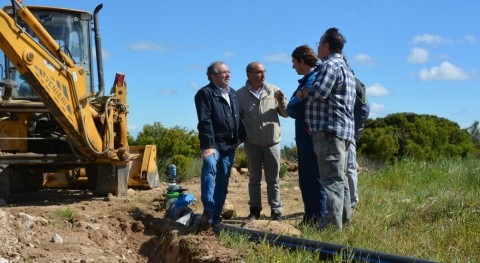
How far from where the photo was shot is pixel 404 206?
8781mm

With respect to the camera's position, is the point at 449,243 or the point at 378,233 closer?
the point at 449,243

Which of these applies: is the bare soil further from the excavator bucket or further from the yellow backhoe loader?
the excavator bucket

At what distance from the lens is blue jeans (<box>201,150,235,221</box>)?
768cm

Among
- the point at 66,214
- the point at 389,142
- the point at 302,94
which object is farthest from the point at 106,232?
the point at 389,142

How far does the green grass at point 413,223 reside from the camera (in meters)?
6.14

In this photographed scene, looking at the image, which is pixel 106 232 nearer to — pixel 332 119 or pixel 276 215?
pixel 276 215

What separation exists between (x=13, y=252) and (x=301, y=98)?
3242 mm

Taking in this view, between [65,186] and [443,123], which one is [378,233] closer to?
[65,186]

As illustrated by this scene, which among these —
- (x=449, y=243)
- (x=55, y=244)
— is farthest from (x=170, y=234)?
(x=449, y=243)

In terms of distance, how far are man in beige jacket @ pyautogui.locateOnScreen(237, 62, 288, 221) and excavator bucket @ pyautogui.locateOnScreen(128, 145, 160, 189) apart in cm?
377

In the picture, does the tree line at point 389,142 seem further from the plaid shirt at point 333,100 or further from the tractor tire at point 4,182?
the plaid shirt at point 333,100

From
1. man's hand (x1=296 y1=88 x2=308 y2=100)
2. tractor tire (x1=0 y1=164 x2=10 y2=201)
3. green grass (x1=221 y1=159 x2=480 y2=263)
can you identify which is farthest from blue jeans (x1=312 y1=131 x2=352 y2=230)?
tractor tire (x1=0 y1=164 x2=10 y2=201)

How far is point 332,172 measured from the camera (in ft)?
23.5

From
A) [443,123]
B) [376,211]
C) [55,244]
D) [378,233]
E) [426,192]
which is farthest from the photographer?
[443,123]
